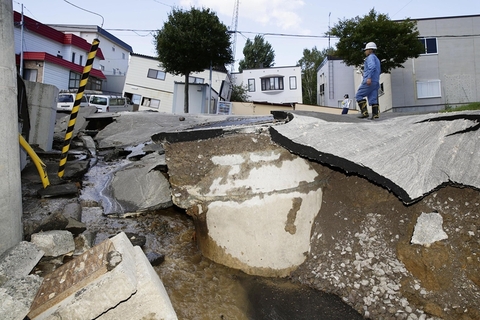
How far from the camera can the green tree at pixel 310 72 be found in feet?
132

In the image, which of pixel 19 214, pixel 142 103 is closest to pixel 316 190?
pixel 19 214

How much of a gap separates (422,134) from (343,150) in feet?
2.50

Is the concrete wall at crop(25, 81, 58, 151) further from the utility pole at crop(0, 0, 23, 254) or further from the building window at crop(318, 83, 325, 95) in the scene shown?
the building window at crop(318, 83, 325, 95)

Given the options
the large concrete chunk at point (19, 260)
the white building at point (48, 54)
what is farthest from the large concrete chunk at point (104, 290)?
the white building at point (48, 54)

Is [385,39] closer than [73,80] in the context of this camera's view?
Yes

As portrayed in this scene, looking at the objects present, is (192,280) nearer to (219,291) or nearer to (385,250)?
(219,291)

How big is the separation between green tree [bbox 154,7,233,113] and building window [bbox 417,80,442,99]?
40.2 feet

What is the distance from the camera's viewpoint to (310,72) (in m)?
41.7

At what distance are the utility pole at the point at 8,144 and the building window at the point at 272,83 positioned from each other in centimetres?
3126

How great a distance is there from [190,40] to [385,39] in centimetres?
1102

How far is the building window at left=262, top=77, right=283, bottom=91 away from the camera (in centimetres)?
3284

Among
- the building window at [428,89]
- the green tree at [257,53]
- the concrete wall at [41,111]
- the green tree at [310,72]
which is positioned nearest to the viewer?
the concrete wall at [41,111]

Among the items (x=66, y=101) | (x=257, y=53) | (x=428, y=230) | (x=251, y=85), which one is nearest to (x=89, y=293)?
(x=428, y=230)

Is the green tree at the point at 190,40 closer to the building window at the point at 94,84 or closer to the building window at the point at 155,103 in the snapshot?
the building window at the point at 155,103
